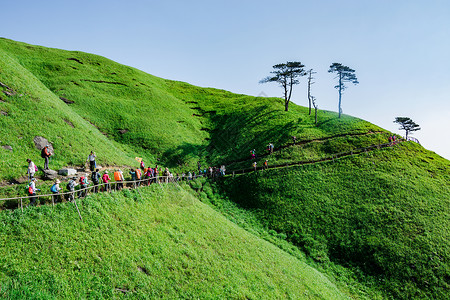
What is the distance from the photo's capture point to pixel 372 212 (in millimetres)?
35219

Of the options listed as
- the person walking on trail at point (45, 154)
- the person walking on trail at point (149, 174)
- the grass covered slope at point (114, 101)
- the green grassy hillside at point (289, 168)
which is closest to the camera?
the person walking on trail at point (45, 154)

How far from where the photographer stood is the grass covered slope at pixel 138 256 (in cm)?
1339

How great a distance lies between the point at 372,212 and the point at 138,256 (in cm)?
3106

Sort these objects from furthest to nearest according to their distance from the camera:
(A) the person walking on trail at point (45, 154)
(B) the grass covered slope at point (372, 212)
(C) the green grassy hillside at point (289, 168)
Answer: (B) the grass covered slope at point (372, 212) → (C) the green grassy hillside at point (289, 168) → (A) the person walking on trail at point (45, 154)

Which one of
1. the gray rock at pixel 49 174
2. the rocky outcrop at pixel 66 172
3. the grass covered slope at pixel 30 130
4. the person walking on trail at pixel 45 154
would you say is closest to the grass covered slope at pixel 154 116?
the grass covered slope at pixel 30 130

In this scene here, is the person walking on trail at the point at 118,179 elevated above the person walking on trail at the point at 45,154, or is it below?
below

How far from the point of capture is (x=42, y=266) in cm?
1333

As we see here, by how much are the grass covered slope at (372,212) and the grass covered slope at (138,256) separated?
6.54 meters

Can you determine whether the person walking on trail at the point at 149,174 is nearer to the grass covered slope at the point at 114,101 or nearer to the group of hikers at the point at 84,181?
the group of hikers at the point at 84,181

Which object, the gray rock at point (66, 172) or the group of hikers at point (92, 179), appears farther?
the gray rock at point (66, 172)

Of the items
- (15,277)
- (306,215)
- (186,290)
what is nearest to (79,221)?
(15,277)

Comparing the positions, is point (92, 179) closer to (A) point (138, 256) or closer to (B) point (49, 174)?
(B) point (49, 174)

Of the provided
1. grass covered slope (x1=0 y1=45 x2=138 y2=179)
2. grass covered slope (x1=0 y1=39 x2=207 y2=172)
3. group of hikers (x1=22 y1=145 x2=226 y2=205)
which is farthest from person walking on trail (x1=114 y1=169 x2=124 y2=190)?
grass covered slope (x1=0 y1=39 x2=207 y2=172)

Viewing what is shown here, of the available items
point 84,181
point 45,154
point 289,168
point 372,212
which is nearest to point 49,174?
point 45,154
